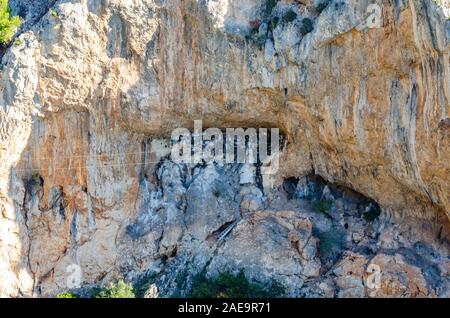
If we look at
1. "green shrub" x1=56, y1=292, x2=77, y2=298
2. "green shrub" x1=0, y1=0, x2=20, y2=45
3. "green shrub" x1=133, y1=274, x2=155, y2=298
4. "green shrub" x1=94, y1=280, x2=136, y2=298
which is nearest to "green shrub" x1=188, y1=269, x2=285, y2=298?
"green shrub" x1=133, y1=274, x2=155, y2=298

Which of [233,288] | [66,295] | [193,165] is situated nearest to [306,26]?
[193,165]

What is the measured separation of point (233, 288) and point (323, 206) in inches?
155

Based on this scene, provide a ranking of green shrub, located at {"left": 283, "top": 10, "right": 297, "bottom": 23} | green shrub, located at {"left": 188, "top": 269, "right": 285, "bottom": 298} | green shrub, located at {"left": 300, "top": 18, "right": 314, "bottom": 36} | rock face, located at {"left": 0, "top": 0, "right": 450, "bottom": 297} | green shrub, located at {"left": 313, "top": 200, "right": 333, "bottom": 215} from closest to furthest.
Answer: green shrub, located at {"left": 188, "top": 269, "right": 285, "bottom": 298} < rock face, located at {"left": 0, "top": 0, "right": 450, "bottom": 297} < green shrub, located at {"left": 300, "top": 18, "right": 314, "bottom": 36} < green shrub, located at {"left": 283, "top": 10, "right": 297, "bottom": 23} < green shrub, located at {"left": 313, "top": 200, "right": 333, "bottom": 215}

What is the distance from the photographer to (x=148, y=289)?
692 inches

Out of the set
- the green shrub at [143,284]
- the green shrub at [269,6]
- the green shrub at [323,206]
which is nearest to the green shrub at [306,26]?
the green shrub at [269,6]

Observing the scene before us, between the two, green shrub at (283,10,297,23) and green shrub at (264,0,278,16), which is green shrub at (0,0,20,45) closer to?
green shrub at (264,0,278,16)

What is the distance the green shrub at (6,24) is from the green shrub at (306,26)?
8.53 meters

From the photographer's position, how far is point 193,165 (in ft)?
65.0

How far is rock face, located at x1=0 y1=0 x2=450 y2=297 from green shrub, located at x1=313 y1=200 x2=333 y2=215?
157 millimetres

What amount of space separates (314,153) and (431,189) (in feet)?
12.7

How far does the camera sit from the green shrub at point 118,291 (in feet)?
55.3

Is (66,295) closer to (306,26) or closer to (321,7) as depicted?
(306,26)

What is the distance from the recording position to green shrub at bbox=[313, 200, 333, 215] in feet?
61.6

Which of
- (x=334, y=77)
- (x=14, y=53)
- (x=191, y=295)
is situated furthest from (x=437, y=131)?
(x=14, y=53)
